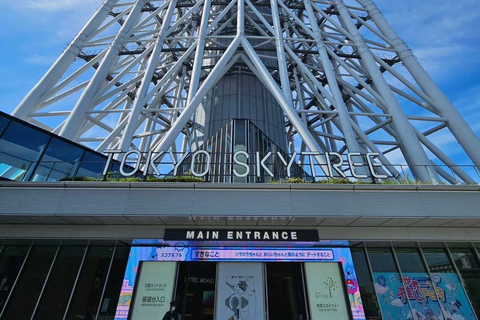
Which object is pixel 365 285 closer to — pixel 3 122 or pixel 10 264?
pixel 10 264

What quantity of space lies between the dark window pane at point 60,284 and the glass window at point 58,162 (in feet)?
12.7

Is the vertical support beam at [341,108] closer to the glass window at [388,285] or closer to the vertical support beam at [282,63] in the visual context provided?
the vertical support beam at [282,63]

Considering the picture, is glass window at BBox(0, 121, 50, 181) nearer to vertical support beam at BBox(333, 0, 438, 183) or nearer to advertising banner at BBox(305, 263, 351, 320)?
advertising banner at BBox(305, 263, 351, 320)

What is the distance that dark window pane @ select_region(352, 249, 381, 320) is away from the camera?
1198 cm

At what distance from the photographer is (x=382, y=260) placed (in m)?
13.2

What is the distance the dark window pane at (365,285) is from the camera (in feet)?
39.3

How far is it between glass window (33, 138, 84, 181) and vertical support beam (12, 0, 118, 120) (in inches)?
329

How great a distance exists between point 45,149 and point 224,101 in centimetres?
1883

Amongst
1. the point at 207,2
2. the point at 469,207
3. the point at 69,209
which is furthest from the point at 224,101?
the point at 469,207

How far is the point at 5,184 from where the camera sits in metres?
12.2

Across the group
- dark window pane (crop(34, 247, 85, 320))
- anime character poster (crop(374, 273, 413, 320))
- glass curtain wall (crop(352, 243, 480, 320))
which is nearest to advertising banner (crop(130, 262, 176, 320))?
dark window pane (crop(34, 247, 85, 320))

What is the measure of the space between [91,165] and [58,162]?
189cm

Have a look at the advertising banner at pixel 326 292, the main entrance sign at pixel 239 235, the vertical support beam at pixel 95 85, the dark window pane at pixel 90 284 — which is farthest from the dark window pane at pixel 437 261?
the vertical support beam at pixel 95 85

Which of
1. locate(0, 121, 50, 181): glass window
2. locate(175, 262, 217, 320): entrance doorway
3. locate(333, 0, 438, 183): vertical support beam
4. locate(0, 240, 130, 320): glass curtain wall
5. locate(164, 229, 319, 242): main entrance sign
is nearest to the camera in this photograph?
locate(0, 240, 130, 320): glass curtain wall
